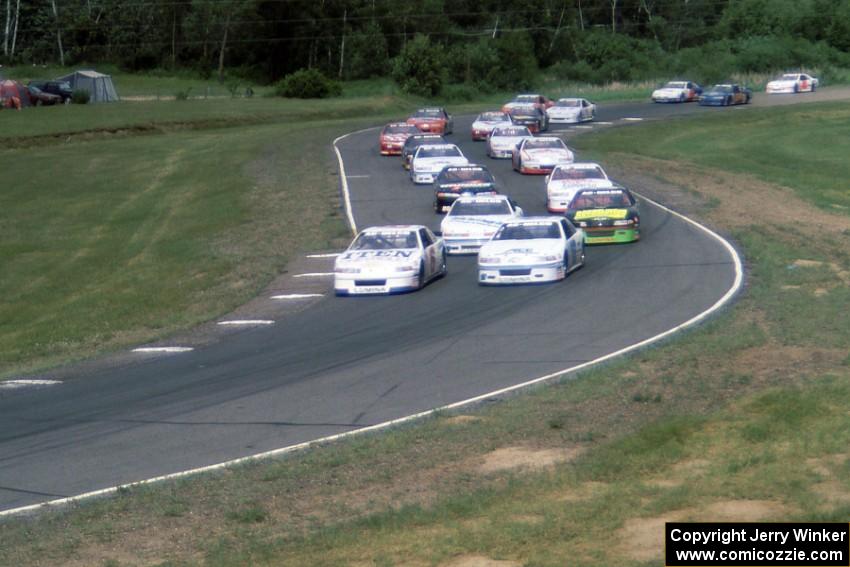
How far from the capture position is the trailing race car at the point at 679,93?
81.8 metres

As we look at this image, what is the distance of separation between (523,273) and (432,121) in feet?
117

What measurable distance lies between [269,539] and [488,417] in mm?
4923

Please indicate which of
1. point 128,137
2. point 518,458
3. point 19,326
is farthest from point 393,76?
point 518,458

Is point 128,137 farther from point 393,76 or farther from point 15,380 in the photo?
point 15,380

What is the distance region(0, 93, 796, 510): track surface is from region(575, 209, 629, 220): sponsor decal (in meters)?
1.35

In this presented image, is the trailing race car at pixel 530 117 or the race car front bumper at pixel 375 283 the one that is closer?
the race car front bumper at pixel 375 283

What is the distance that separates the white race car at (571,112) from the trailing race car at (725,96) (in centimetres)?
1177

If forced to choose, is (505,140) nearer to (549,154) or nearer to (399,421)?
(549,154)

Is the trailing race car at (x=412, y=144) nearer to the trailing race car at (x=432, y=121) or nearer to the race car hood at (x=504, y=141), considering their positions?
the race car hood at (x=504, y=141)

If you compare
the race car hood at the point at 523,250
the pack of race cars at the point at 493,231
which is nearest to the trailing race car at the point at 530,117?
the pack of race cars at the point at 493,231

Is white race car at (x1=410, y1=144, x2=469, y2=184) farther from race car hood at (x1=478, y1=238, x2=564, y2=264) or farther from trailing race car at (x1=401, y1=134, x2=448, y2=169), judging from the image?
race car hood at (x1=478, y1=238, x2=564, y2=264)

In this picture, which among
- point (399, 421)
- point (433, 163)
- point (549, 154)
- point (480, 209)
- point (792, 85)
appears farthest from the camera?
point (792, 85)

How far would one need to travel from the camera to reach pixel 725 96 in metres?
77.1

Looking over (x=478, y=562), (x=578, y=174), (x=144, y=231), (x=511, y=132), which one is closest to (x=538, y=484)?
(x=478, y=562)
